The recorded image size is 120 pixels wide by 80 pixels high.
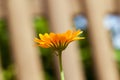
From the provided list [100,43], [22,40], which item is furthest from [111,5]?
[22,40]

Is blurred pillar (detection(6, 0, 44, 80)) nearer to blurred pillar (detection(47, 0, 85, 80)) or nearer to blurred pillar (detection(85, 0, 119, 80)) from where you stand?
blurred pillar (detection(47, 0, 85, 80))

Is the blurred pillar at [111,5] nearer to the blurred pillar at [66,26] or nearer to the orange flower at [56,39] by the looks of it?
the blurred pillar at [66,26]

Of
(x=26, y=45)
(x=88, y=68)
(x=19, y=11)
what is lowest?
(x=88, y=68)

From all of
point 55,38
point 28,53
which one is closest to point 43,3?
point 28,53

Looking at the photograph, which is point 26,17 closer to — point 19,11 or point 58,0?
point 19,11

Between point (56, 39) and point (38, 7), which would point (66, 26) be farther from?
point (56, 39)

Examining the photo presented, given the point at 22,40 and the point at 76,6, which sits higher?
the point at 76,6

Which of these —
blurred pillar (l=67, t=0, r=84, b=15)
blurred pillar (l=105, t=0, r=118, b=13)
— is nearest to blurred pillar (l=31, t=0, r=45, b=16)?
blurred pillar (l=67, t=0, r=84, b=15)
